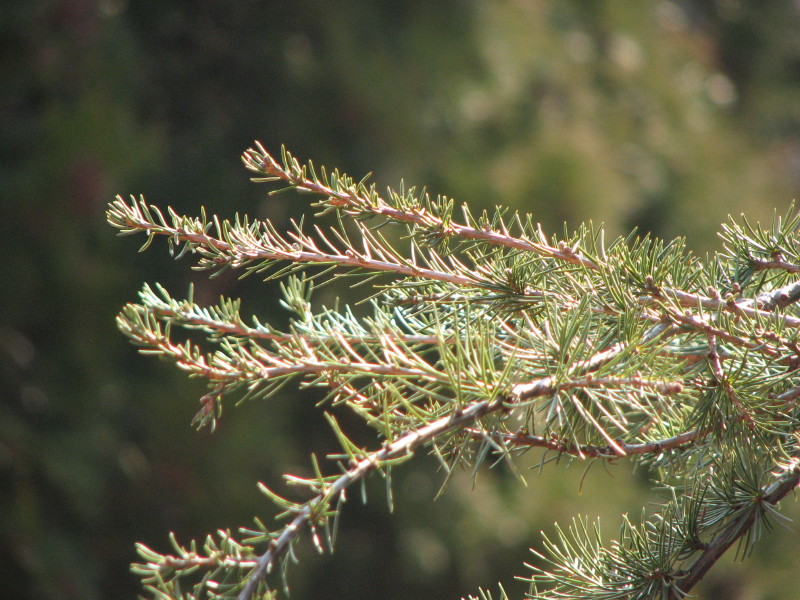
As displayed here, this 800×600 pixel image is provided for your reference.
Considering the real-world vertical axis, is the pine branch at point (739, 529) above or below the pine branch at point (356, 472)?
below

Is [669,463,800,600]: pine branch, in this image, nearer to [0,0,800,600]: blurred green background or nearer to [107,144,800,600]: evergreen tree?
[107,144,800,600]: evergreen tree

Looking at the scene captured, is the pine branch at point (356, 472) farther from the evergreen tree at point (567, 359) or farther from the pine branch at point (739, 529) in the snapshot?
the pine branch at point (739, 529)

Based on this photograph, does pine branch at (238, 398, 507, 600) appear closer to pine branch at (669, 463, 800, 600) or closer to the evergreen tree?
the evergreen tree

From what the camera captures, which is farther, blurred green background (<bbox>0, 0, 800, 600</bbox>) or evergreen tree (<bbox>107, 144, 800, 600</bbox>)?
Result: blurred green background (<bbox>0, 0, 800, 600</bbox>)

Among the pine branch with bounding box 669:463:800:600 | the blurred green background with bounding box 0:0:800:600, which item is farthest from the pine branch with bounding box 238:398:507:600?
the blurred green background with bounding box 0:0:800:600

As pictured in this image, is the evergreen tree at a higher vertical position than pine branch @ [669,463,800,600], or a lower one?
higher

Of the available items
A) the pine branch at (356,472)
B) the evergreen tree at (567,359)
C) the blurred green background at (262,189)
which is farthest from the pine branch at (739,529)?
the blurred green background at (262,189)

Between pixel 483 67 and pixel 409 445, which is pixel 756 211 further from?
pixel 409 445

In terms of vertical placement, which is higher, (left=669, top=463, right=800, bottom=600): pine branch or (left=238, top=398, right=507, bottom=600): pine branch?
(left=238, top=398, right=507, bottom=600): pine branch

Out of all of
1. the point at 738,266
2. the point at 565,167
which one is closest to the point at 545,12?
the point at 565,167
